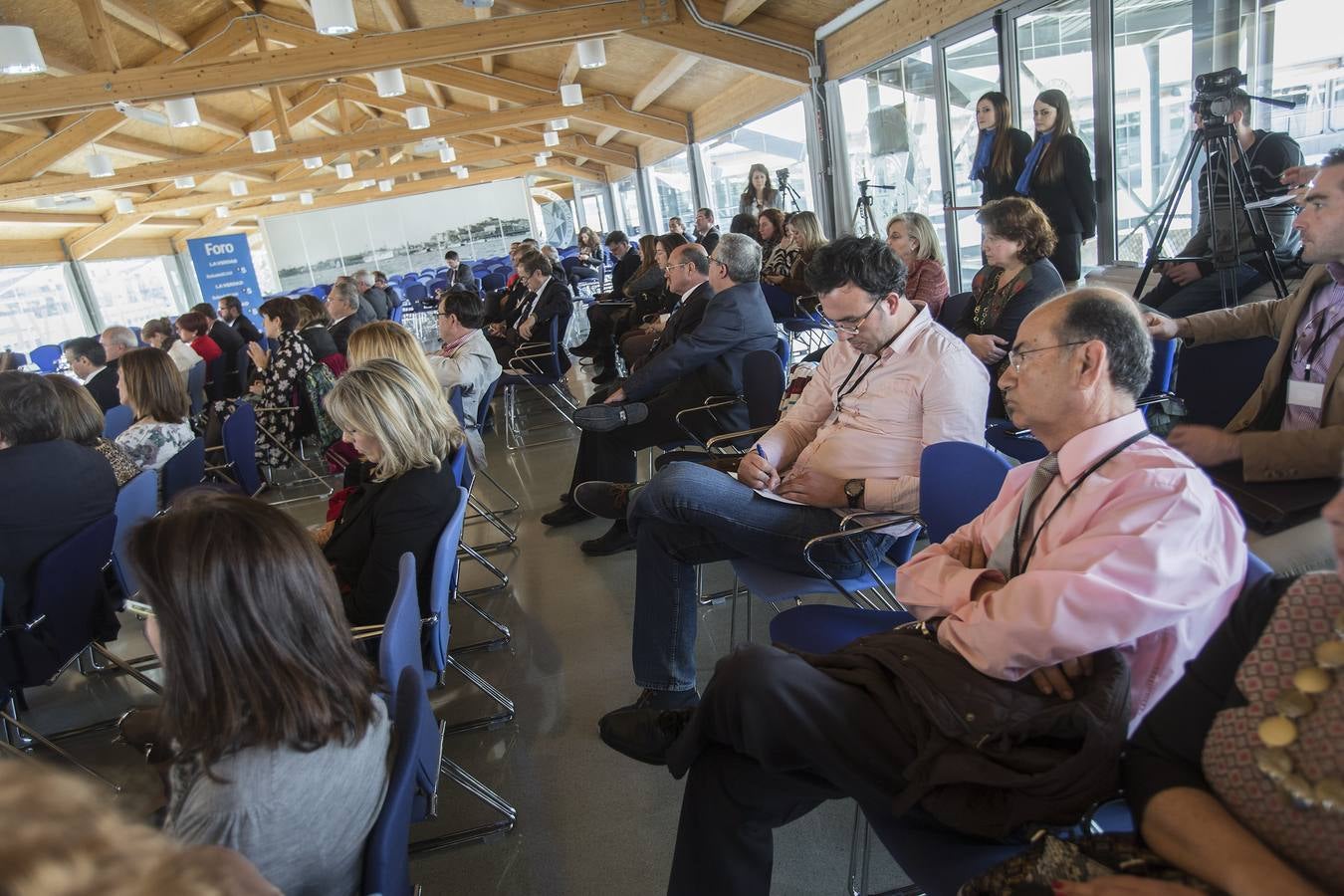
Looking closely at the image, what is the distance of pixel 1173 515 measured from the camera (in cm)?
129

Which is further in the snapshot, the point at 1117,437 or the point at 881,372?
the point at 881,372

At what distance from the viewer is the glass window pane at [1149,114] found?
4355 mm

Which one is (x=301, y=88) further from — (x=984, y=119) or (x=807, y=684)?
(x=807, y=684)

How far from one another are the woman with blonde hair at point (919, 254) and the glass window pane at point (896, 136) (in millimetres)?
2740

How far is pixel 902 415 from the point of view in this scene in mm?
2396

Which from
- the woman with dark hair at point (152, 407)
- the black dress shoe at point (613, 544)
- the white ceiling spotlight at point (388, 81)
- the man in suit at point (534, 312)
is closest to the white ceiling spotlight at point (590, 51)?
the white ceiling spotlight at point (388, 81)

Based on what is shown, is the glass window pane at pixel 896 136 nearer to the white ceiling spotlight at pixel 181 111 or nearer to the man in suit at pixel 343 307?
the man in suit at pixel 343 307

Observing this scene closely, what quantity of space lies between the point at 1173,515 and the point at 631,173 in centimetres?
2074

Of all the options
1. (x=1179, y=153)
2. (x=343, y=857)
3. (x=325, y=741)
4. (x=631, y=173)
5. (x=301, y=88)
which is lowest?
(x=343, y=857)

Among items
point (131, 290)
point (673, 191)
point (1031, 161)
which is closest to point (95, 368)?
point (1031, 161)

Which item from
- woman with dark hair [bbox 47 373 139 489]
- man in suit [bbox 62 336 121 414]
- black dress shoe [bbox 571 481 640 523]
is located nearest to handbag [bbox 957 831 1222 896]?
black dress shoe [bbox 571 481 640 523]

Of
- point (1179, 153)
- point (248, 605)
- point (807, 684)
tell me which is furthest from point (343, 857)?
point (1179, 153)

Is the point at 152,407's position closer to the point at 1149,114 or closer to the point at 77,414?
the point at 77,414

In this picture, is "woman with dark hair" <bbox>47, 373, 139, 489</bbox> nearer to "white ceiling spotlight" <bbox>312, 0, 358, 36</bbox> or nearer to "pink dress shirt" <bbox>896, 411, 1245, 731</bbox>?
"pink dress shirt" <bbox>896, 411, 1245, 731</bbox>
